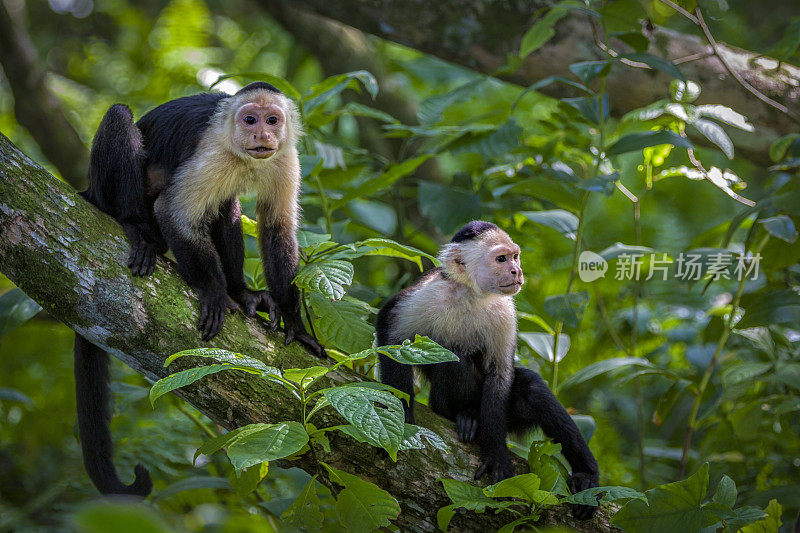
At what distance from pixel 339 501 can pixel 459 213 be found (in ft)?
8.26

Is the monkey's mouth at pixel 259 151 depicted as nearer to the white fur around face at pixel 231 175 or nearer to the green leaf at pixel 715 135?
the white fur around face at pixel 231 175

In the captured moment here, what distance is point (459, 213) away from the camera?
4.54m

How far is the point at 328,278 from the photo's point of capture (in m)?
2.72

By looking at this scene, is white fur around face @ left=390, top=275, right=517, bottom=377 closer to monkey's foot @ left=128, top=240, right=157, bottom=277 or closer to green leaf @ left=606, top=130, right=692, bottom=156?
green leaf @ left=606, top=130, right=692, bottom=156

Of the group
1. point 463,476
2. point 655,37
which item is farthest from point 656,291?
point 463,476

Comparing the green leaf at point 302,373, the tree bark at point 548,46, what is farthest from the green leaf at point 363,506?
the tree bark at point 548,46

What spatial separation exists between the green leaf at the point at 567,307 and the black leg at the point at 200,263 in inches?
63.0

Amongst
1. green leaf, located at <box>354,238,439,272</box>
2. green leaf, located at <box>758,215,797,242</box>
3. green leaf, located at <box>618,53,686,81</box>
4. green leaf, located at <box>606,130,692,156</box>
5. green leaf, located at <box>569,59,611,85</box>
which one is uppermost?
green leaf, located at <box>618,53,686,81</box>

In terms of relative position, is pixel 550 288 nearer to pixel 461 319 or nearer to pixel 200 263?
pixel 461 319

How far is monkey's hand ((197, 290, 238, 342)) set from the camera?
8.86 feet

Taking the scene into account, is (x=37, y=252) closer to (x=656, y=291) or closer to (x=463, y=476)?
(x=463, y=476)

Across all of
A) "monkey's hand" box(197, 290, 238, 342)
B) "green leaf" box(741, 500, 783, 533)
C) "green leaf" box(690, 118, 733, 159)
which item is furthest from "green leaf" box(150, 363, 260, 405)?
"green leaf" box(690, 118, 733, 159)

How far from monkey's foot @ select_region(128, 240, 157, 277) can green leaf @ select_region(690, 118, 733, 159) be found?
2.89m

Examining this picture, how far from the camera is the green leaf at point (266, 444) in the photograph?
2.03 m
